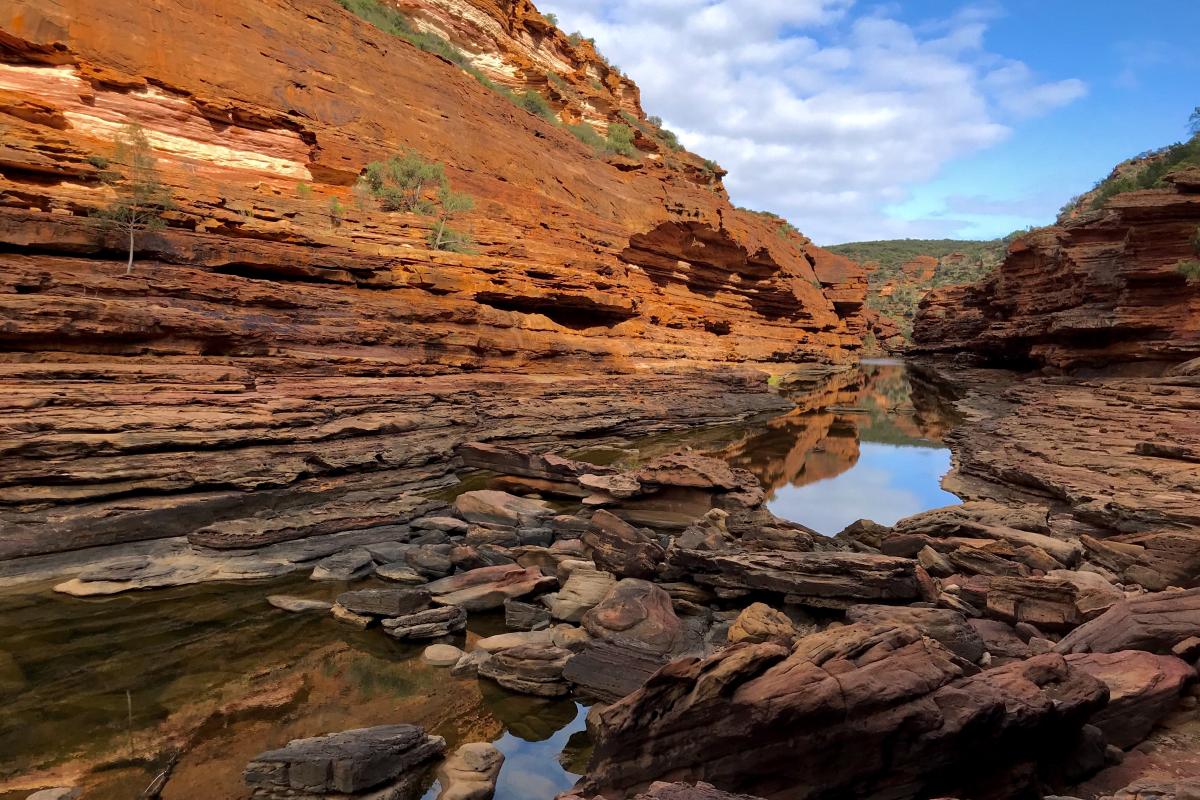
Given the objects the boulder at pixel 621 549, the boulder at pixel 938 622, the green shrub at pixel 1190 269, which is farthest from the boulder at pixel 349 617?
the green shrub at pixel 1190 269

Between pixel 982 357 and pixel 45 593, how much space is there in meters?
51.1

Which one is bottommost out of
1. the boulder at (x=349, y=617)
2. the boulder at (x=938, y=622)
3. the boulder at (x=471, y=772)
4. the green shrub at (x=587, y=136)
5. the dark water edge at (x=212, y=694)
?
the dark water edge at (x=212, y=694)

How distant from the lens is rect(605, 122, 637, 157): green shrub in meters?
39.4

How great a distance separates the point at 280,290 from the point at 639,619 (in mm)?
10733

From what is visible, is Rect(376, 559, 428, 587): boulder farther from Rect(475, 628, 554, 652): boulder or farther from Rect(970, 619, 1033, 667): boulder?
Rect(970, 619, 1033, 667): boulder

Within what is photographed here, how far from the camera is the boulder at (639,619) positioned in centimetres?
603

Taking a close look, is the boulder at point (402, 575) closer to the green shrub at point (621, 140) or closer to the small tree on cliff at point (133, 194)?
the small tree on cliff at point (133, 194)

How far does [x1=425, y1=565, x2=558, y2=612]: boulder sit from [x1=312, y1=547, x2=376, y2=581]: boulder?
1243 millimetres

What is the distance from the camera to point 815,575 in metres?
6.59

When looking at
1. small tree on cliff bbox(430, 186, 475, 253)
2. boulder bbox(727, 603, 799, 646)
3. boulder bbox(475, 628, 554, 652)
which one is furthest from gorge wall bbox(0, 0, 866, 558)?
boulder bbox(727, 603, 799, 646)

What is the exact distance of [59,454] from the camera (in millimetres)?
8188

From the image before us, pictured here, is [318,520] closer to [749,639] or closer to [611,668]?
[611,668]

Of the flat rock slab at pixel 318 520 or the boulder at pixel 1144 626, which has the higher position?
the boulder at pixel 1144 626

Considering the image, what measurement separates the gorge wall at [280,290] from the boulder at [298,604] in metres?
2.52
